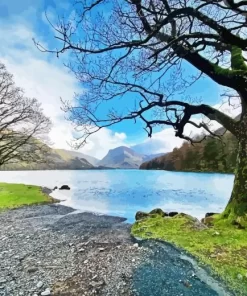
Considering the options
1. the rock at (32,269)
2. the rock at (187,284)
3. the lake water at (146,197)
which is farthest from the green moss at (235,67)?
the lake water at (146,197)

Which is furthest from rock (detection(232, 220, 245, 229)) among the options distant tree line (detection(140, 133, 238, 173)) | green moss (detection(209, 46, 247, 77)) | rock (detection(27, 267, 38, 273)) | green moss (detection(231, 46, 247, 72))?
distant tree line (detection(140, 133, 238, 173))

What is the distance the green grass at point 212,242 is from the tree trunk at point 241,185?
58 cm

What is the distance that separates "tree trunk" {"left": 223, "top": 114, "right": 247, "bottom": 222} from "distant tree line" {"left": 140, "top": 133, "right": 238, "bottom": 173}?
62.8 m

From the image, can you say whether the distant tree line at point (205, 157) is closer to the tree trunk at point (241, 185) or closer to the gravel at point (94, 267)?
the tree trunk at point (241, 185)

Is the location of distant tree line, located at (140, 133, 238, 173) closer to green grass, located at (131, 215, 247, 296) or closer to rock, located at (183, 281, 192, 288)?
green grass, located at (131, 215, 247, 296)

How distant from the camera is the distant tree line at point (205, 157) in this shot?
85125 mm

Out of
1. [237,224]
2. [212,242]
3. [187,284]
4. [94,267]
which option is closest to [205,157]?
[237,224]

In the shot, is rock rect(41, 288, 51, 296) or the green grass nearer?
rock rect(41, 288, 51, 296)

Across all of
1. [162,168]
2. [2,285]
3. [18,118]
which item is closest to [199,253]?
[2,285]

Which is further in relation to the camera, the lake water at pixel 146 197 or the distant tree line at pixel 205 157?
the distant tree line at pixel 205 157

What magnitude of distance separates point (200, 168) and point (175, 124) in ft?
311

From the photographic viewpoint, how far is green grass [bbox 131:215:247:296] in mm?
6797

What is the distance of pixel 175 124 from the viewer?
42.5 feet

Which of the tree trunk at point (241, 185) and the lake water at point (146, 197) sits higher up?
the tree trunk at point (241, 185)
